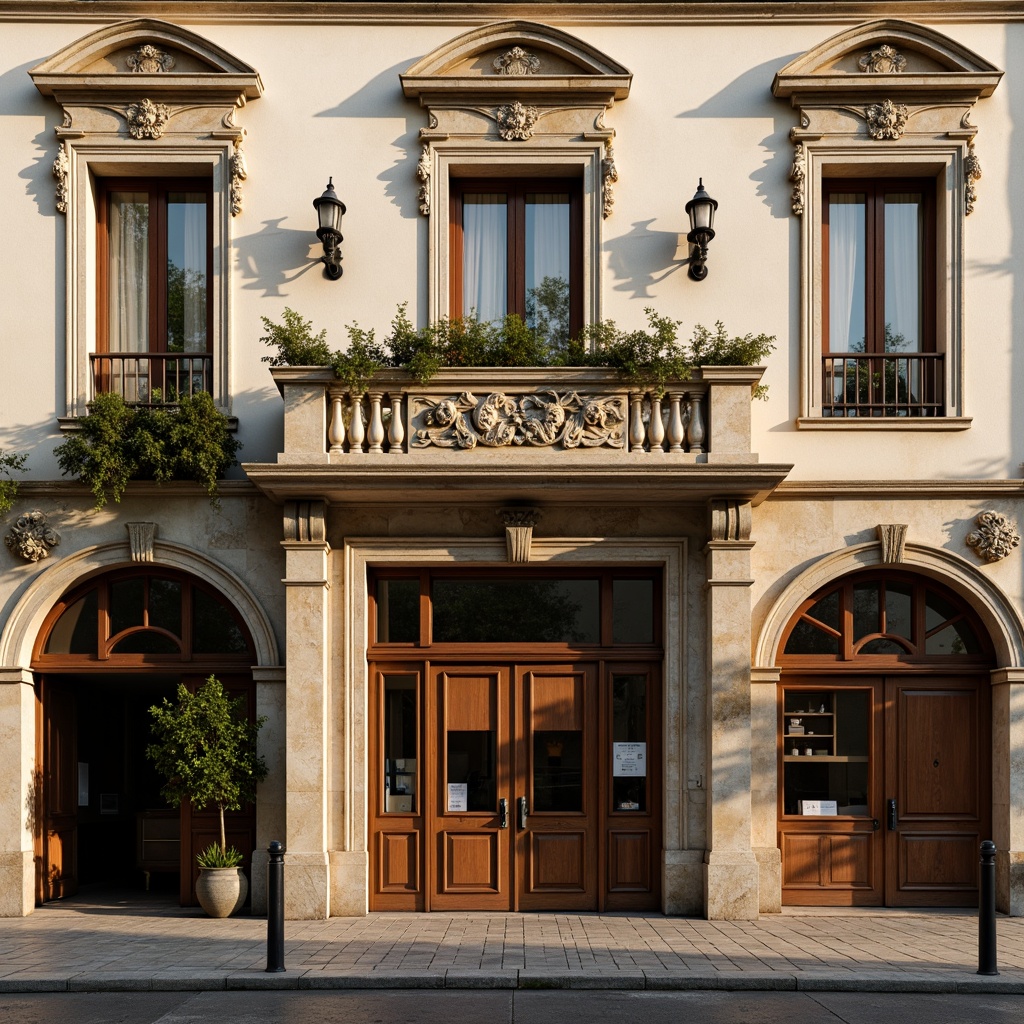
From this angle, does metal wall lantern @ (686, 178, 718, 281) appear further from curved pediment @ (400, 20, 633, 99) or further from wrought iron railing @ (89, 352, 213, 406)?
wrought iron railing @ (89, 352, 213, 406)

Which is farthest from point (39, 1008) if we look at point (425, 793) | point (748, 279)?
point (748, 279)

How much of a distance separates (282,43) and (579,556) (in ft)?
20.6

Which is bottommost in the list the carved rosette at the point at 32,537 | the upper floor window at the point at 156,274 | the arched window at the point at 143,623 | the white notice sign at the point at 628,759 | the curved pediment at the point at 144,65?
the white notice sign at the point at 628,759

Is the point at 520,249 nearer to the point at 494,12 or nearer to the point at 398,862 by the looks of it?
the point at 494,12

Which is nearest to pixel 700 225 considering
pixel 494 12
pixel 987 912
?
pixel 494 12

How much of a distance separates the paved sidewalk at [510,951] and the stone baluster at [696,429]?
14.6ft

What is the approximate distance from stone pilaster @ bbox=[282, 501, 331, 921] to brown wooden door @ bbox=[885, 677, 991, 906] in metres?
5.73

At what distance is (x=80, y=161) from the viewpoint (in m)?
12.7

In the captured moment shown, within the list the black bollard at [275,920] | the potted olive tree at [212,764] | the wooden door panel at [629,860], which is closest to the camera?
the black bollard at [275,920]

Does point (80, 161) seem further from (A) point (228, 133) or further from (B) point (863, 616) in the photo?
(B) point (863, 616)

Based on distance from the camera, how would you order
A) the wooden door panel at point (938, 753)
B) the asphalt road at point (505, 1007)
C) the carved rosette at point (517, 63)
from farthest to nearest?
1. the carved rosette at point (517, 63)
2. the wooden door panel at point (938, 753)
3. the asphalt road at point (505, 1007)

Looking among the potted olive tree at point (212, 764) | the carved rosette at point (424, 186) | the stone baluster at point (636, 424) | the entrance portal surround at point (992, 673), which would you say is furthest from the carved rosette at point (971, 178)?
the potted olive tree at point (212, 764)

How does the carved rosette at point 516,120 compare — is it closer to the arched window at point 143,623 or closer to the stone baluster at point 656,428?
the stone baluster at point 656,428

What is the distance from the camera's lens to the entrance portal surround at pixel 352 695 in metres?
11.7
